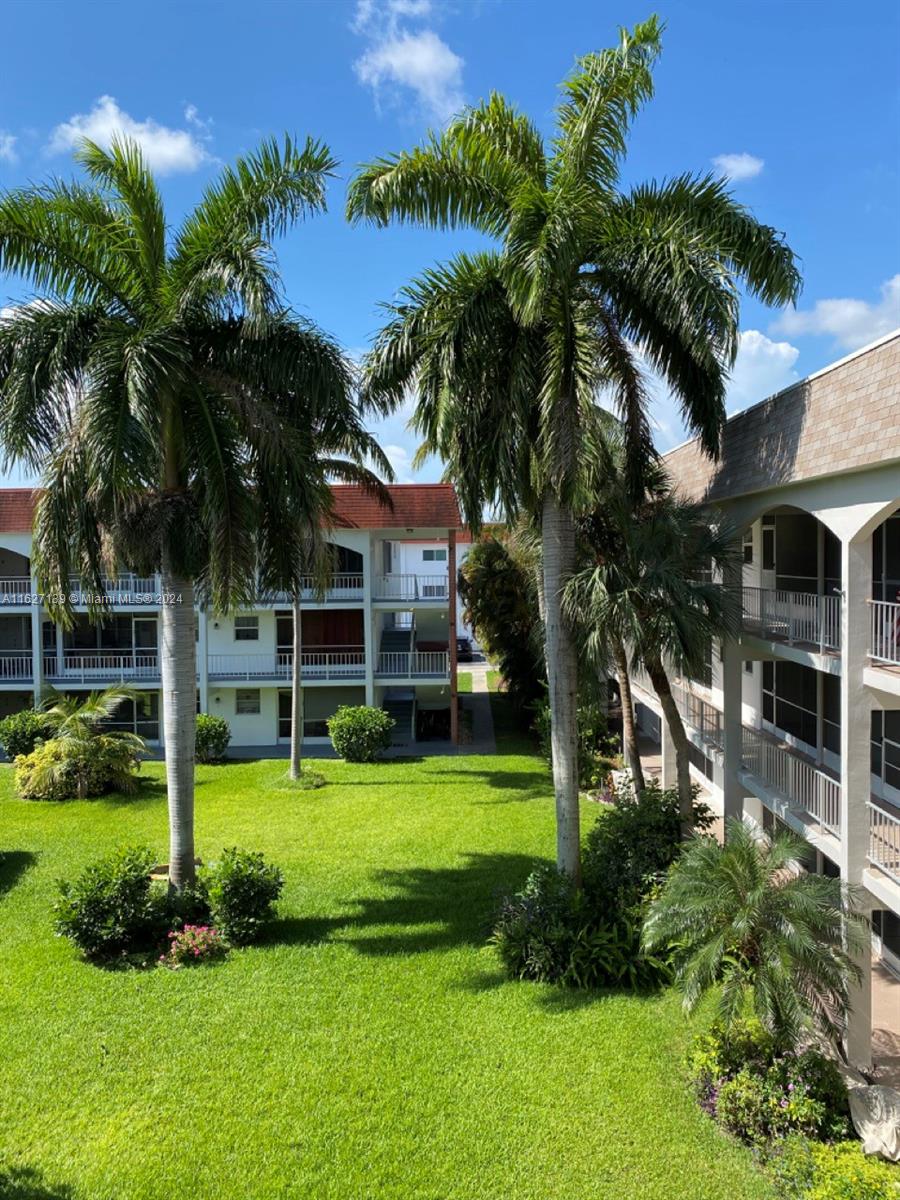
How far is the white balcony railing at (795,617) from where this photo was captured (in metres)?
11.5

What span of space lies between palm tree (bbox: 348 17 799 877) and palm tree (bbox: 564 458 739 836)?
67 cm

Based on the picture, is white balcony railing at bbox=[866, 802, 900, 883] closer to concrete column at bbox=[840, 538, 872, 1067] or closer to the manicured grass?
concrete column at bbox=[840, 538, 872, 1067]

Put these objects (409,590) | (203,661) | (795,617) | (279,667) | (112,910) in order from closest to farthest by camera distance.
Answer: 1. (112,910)
2. (795,617)
3. (203,661)
4. (279,667)
5. (409,590)

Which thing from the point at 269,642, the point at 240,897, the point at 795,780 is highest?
the point at 269,642

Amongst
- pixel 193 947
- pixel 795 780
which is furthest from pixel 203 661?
pixel 795 780

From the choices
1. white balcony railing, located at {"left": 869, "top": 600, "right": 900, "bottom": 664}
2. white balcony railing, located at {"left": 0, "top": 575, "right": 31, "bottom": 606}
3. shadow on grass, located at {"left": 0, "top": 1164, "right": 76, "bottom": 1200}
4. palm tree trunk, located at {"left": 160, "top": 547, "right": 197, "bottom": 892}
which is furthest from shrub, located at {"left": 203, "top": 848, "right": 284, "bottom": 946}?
white balcony railing, located at {"left": 0, "top": 575, "right": 31, "bottom": 606}

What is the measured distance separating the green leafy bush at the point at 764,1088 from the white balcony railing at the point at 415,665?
1726 centimetres

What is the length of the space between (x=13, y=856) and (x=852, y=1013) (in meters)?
14.6

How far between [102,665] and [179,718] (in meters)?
16.0

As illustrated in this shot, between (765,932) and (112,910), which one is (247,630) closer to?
(112,910)

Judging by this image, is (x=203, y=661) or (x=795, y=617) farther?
(x=203, y=661)

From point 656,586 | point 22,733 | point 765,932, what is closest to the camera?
point 765,932

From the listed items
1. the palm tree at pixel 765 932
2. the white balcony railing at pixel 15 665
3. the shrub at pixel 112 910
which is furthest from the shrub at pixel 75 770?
the palm tree at pixel 765 932

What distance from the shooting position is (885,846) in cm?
970
